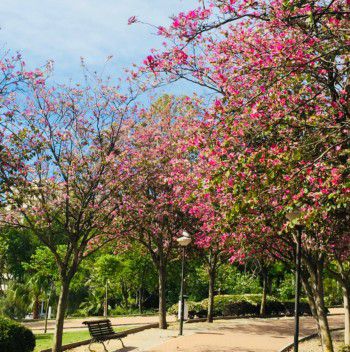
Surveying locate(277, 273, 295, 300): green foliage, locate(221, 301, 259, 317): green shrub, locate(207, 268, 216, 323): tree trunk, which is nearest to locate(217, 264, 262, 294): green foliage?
locate(277, 273, 295, 300): green foliage

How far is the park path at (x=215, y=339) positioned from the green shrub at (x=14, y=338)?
8.06 ft

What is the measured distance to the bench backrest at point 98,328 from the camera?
13.5m

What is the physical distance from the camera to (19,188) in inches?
531

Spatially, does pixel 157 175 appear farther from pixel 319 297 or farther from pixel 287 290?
pixel 287 290

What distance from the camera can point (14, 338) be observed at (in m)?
11.8

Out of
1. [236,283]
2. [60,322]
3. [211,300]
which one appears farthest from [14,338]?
[236,283]

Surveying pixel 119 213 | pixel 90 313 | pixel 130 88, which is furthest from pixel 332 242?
pixel 90 313

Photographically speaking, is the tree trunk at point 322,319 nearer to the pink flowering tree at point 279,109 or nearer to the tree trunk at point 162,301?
the pink flowering tree at point 279,109

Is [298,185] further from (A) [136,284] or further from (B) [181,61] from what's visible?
(A) [136,284]

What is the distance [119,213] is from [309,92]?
815cm

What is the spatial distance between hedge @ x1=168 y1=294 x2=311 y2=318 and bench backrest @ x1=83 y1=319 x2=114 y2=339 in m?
11.8

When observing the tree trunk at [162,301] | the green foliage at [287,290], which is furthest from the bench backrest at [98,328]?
the green foliage at [287,290]

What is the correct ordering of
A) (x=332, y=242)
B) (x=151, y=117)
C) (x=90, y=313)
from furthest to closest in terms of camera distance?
(x=90, y=313), (x=151, y=117), (x=332, y=242)

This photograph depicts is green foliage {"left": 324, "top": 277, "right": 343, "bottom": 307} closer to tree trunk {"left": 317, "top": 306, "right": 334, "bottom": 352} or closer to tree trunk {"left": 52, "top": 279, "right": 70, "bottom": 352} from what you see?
tree trunk {"left": 317, "top": 306, "right": 334, "bottom": 352}
